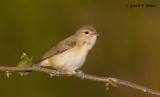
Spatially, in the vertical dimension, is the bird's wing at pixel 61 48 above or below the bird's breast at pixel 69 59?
above

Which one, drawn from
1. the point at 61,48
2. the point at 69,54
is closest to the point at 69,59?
the point at 69,54

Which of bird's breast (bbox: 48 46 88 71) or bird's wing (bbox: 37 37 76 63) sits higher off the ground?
bird's wing (bbox: 37 37 76 63)

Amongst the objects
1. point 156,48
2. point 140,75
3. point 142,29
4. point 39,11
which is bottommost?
point 140,75

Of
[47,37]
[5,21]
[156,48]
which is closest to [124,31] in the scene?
[156,48]

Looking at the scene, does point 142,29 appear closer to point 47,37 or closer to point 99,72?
point 99,72

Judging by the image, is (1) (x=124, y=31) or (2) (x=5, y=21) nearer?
(2) (x=5, y=21)

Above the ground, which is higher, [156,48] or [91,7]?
[91,7]

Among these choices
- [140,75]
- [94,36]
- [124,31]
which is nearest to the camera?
[94,36]

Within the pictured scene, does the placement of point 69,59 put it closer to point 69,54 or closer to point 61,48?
point 69,54
